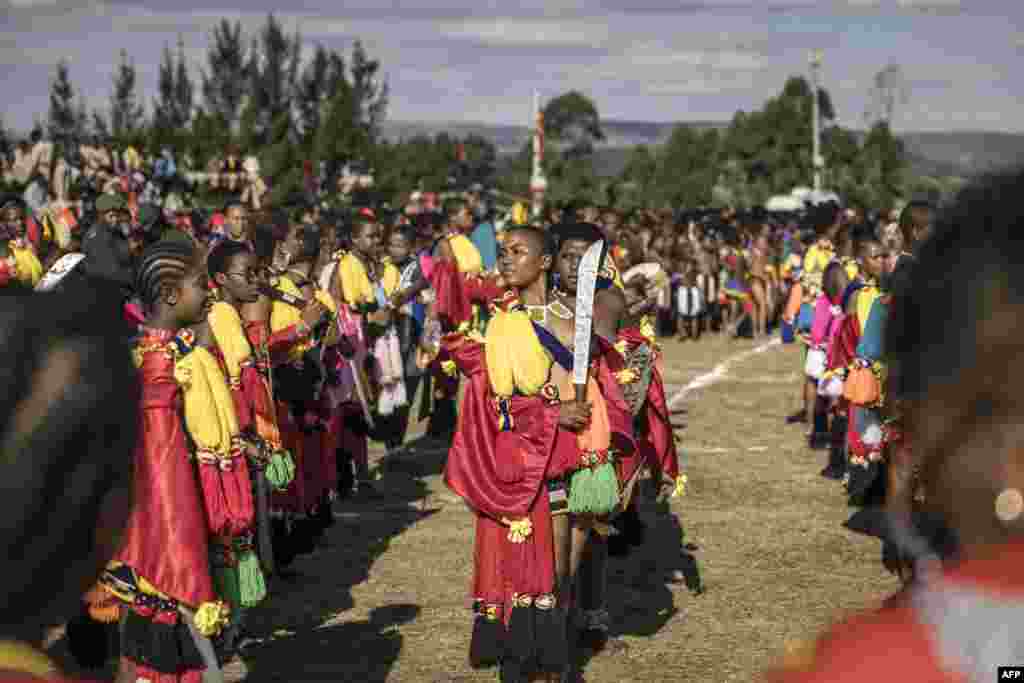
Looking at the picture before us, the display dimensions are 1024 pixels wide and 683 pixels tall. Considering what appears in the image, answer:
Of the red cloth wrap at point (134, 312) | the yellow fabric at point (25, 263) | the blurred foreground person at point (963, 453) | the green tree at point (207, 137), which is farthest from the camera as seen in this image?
the green tree at point (207, 137)

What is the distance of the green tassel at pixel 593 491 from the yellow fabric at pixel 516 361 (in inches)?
18.4

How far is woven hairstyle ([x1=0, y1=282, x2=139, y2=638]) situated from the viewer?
5.32 feet

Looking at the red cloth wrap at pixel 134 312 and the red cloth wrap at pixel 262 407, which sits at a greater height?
Result: the red cloth wrap at pixel 134 312

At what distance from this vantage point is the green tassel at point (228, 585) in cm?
584

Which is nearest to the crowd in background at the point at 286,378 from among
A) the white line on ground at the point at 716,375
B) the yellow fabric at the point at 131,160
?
the white line on ground at the point at 716,375

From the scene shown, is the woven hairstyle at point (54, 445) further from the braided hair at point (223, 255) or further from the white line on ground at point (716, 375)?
the white line on ground at point (716, 375)

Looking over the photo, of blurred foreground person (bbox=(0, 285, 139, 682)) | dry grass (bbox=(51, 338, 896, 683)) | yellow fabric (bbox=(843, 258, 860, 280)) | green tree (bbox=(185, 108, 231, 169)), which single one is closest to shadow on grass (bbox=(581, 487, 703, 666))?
dry grass (bbox=(51, 338, 896, 683))

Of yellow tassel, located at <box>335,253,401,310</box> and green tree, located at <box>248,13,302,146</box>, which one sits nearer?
yellow tassel, located at <box>335,253,401,310</box>

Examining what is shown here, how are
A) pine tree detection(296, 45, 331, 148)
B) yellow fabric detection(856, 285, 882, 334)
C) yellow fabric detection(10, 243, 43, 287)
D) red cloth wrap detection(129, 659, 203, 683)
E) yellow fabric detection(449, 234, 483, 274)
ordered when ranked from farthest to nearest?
1. pine tree detection(296, 45, 331, 148)
2. yellow fabric detection(449, 234, 483, 274)
3. yellow fabric detection(10, 243, 43, 287)
4. yellow fabric detection(856, 285, 882, 334)
5. red cloth wrap detection(129, 659, 203, 683)

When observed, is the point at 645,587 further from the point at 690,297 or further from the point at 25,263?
the point at 690,297

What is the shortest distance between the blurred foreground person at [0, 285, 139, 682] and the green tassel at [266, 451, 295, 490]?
5.75m

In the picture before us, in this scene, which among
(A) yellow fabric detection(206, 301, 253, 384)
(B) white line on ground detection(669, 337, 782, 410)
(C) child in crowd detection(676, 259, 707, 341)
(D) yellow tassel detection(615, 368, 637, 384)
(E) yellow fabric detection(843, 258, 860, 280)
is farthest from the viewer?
(C) child in crowd detection(676, 259, 707, 341)

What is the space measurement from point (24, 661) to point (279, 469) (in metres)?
5.97

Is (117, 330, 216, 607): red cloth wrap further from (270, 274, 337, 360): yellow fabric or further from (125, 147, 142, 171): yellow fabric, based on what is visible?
(125, 147, 142, 171): yellow fabric
